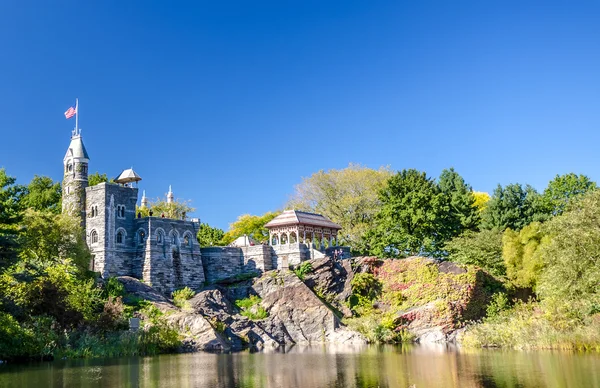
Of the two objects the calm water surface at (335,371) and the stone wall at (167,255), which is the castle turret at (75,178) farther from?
the calm water surface at (335,371)

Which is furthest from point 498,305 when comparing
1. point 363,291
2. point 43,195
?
point 43,195

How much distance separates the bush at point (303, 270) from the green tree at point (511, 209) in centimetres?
1594

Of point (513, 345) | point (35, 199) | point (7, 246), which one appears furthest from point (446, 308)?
point (35, 199)

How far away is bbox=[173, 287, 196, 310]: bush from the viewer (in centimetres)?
4792

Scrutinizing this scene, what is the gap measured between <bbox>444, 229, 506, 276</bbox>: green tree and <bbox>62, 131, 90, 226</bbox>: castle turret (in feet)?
99.3

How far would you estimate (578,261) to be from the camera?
102 feet

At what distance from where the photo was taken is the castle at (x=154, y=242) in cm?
5091

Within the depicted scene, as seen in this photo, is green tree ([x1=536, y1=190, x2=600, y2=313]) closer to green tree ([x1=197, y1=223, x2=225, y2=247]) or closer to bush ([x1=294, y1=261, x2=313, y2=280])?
bush ([x1=294, y1=261, x2=313, y2=280])

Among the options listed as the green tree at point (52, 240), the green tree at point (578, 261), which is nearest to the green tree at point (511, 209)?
the green tree at point (578, 261)

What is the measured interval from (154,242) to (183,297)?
540 cm

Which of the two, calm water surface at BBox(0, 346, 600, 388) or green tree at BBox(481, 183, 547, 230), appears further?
green tree at BBox(481, 183, 547, 230)

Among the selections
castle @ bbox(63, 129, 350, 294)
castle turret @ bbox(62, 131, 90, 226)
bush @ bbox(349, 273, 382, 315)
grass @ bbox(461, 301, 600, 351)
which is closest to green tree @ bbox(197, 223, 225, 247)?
castle @ bbox(63, 129, 350, 294)

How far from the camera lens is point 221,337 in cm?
4438

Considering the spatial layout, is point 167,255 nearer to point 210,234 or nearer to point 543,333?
point 210,234
